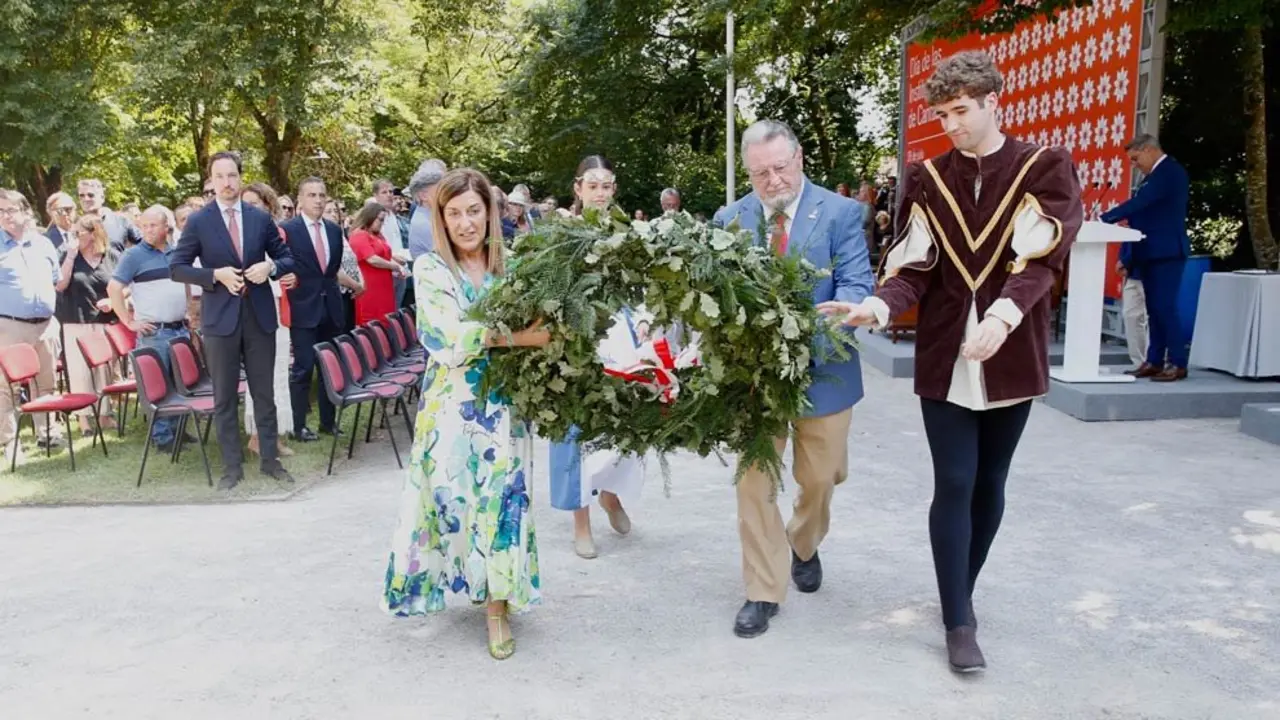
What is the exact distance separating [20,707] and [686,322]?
267 cm

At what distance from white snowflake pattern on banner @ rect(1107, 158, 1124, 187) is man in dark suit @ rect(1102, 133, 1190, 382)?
1.83m

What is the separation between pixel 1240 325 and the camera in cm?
852

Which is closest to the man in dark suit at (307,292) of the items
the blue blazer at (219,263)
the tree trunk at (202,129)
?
the blue blazer at (219,263)

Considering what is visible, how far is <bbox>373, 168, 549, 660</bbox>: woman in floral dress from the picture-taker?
3.76 metres

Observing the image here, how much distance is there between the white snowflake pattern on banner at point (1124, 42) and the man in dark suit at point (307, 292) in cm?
780

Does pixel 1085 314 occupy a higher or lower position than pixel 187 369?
higher

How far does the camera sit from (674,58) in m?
24.7

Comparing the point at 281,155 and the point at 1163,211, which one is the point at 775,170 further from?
the point at 281,155

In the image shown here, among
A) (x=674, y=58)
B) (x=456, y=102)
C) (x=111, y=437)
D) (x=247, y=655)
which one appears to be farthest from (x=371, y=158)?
(x=247, y=655)

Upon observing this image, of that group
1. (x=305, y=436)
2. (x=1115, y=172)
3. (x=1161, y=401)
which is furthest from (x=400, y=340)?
(x=1115, y=172)

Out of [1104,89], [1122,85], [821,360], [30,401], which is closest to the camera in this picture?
[821,360]

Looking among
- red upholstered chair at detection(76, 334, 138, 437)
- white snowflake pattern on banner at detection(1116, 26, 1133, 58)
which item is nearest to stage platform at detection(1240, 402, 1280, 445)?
white snowflake pattern on banner at detection(1116, 26, 1133, 58)

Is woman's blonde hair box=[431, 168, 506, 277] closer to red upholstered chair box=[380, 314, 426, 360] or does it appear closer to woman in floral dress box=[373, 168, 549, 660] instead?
woman in floral dress box=[373, 168, 549, 660]

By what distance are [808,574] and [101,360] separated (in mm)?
6309
